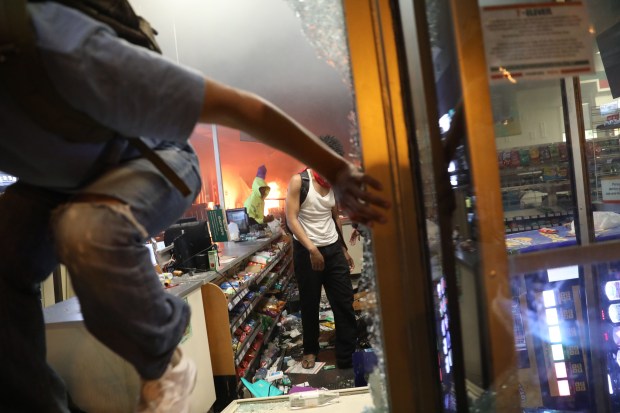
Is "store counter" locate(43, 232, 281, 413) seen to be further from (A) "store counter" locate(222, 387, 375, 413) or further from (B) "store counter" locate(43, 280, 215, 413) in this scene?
(A) "store counter" locate(222, 387, 375, 413)

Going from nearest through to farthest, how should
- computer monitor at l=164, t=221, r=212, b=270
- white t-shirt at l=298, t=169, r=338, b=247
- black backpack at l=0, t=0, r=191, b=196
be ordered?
1. black backpack at l=0, t=0, r=191, b=196
2. computer monitor at l=164, t=221, r=212, b=270
3. white t-shirt at l=298, t=169, r=338, b=247

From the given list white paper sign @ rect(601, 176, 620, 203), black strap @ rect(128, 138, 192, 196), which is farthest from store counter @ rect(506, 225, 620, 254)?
black strap @ rect(128, 138, 192, 196)

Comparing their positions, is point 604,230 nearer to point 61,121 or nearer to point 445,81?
point 445,81

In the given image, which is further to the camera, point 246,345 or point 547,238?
point 246,345

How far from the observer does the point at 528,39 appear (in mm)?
687

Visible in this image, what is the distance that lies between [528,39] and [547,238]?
0.97m

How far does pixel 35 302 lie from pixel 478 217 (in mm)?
917

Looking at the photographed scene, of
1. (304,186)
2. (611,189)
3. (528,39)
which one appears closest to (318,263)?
(304,186)

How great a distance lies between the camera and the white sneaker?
68 centimetres

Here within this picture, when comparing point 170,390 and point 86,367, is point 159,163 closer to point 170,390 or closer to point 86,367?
point 170,390

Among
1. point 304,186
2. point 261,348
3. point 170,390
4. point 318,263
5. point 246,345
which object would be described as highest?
point 304,186

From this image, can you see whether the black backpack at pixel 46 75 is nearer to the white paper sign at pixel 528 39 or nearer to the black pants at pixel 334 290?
the white paper sign at pixel 528 39

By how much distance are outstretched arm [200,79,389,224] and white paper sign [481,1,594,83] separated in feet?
0.97

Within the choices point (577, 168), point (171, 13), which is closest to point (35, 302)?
point (171, 13)
